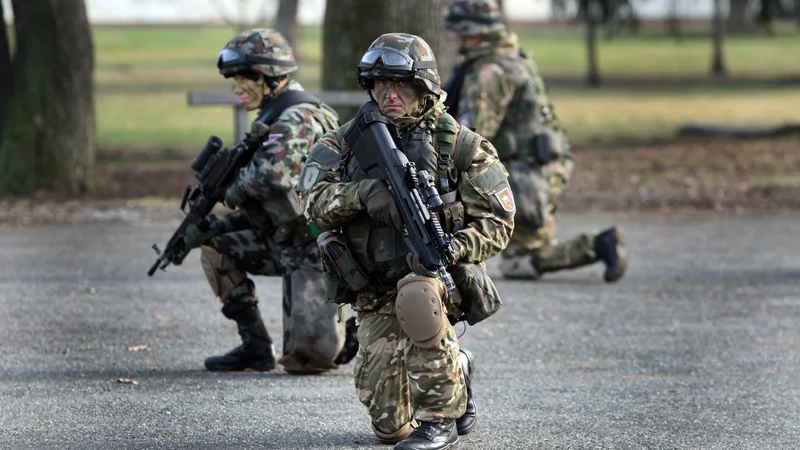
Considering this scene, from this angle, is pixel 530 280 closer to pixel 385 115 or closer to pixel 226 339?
pixel 226 339

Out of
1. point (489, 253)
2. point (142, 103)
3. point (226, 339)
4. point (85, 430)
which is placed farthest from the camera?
point (142, 103)

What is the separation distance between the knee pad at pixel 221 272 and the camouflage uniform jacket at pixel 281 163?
37 cm

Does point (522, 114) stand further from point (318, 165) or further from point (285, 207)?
point (318, 165)

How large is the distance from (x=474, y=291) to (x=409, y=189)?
1.66 ft

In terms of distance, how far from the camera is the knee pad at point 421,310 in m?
5.61

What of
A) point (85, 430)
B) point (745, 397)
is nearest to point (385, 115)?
point (85, 430)

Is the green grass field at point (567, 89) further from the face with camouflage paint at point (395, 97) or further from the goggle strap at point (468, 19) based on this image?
the face with camouflage paint at point (395, 97)

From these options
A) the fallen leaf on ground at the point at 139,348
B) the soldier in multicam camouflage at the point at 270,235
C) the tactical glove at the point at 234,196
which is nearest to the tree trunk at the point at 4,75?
the fallen leaf on ground at the point at 139,348

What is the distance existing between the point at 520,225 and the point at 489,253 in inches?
195

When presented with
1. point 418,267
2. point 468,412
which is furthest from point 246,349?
point 418,267

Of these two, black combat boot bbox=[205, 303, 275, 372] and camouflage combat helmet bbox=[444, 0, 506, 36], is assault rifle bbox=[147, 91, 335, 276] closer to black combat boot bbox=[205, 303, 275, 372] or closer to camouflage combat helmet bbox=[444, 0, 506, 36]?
black combat boot bbox=[205, 303, 275, 372]

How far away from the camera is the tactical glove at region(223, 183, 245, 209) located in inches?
289

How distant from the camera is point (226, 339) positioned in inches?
334

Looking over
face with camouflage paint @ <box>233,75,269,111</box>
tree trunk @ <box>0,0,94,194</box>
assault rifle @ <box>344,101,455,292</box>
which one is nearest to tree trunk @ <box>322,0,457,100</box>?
tree trunk @ <box>0,0,94,194</box>
